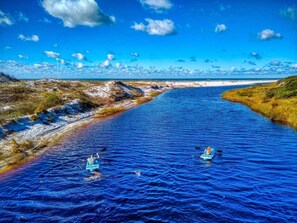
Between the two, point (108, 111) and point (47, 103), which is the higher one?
point (47, 103)

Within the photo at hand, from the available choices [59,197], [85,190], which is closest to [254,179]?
[85,190]

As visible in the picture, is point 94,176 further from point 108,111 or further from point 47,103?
point 108,111

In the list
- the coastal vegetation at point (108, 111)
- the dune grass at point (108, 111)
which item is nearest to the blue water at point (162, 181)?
the coastal vegetation at point (108, 111)

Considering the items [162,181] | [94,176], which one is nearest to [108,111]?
[94,176]

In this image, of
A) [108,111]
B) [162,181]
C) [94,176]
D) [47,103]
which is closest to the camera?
[162,181]

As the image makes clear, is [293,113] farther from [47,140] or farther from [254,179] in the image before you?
[47,140]

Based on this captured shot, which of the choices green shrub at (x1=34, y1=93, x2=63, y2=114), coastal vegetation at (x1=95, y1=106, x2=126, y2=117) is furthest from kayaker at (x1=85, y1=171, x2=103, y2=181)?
coastal vegetation at (x1=95, y1=106, x2=126, y2=117)

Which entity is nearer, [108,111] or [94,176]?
[94,176]

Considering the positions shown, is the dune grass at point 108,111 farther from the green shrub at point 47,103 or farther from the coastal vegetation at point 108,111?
the green shrub at point 47,103
